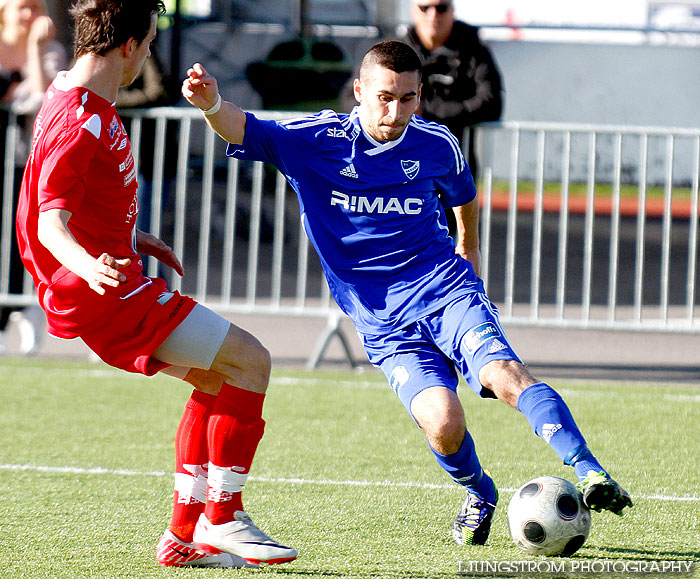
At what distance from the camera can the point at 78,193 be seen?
3359 millimetres

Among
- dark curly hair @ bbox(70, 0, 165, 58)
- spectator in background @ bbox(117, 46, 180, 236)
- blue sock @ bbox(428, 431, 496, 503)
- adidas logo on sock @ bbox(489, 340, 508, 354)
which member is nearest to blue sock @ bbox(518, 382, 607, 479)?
adidas logo on sock @ bbox(489, 340, 508, 354)

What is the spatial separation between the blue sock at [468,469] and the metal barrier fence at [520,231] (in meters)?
3.70

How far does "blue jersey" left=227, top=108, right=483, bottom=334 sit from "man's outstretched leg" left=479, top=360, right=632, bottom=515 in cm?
53

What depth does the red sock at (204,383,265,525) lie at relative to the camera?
3.61m

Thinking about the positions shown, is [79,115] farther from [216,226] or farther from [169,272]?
[216,226]

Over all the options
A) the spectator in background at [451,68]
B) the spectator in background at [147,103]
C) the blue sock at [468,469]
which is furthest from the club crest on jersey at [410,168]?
the spectator in background at [147,103]

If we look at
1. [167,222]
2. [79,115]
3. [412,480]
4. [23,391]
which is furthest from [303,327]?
[167,222]

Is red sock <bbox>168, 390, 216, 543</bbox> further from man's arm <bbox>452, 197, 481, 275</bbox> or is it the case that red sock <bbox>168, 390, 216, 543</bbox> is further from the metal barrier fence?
the metal barrier fence

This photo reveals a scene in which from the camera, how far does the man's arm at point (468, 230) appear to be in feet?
14.7

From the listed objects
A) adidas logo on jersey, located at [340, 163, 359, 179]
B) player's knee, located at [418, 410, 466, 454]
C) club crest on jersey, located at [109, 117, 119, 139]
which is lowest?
player's knee, located at [418, 410, 466, 454]

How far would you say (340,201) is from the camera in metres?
4.23

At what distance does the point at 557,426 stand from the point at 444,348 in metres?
0.72

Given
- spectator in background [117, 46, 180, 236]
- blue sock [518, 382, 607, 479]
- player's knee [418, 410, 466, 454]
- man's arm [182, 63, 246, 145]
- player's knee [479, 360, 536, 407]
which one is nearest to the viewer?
blue sock [518, 382, 607, 479]

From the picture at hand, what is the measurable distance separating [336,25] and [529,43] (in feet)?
14.2
